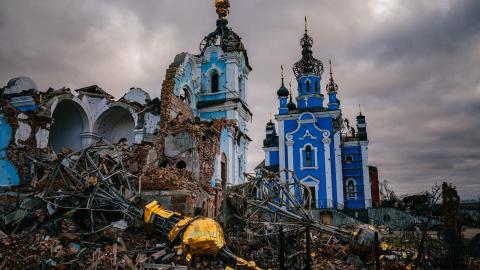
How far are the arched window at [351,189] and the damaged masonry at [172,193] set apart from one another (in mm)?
895

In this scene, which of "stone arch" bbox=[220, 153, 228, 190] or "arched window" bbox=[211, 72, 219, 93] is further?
"arched window" bbox=[211, 72, 219, 93]

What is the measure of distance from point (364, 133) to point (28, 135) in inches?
1037

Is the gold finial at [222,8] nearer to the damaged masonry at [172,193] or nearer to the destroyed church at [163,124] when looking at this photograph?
the damaged masonry at [172,193]

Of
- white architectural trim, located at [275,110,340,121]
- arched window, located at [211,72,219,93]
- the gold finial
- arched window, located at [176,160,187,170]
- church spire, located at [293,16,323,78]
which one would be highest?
the gold finial

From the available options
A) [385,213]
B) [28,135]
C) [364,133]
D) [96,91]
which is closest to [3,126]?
[28,135]

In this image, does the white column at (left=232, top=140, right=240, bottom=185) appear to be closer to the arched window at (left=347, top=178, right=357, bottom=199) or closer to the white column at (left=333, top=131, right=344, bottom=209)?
the white column at (left=333, top=131, right=344, bottom=209)

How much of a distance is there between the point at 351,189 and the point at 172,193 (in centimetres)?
2084

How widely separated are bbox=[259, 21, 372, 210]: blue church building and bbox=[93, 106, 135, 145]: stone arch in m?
13.5

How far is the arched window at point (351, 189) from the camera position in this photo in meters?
32.4

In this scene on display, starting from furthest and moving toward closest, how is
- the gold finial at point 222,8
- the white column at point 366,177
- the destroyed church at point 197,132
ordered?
the gold finial at point 222,8 < the white column at point 366,177 < the destroyed church at point 197,132

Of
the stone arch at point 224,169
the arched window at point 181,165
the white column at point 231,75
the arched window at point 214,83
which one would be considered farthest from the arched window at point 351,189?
the arched window at point 181,165

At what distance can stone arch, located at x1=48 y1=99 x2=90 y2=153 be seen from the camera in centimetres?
2238

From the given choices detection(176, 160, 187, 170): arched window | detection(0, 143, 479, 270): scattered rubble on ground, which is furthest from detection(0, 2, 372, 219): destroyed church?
detection(0, 143, 479, 270): scattered rubble on ground

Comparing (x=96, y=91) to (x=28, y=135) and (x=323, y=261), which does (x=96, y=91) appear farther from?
(x=323, y=261)
